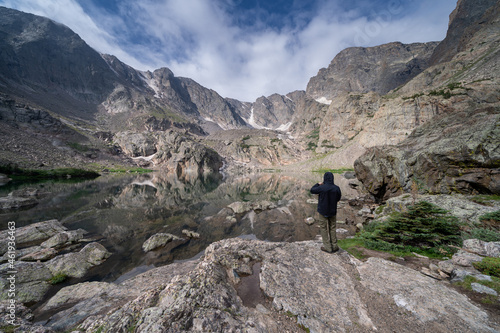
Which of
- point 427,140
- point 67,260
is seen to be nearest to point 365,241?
point 67,260

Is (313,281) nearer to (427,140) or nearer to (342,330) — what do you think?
(342,330)

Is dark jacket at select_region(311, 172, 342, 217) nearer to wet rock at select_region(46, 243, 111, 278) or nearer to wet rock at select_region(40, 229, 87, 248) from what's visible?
wet rock at select_region(46, 243, 111, 278)

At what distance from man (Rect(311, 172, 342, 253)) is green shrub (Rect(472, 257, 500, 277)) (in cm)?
461

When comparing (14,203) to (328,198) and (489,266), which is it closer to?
(328,198)

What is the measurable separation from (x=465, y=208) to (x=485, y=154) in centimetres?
687

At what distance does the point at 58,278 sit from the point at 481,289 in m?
18.3

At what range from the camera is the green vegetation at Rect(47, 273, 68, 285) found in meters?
9.46

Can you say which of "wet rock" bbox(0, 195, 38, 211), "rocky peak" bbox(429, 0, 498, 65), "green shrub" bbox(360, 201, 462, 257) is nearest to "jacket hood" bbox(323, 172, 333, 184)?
"green shrub" bbox(360, 201, 462, 257)

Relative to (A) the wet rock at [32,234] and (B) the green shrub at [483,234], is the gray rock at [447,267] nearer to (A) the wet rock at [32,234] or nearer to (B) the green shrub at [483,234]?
(B) the green shrub at [483,234]

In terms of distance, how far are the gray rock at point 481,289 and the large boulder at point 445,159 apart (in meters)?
13.0

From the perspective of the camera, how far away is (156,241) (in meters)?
14.5

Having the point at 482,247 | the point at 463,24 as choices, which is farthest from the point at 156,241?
the point at 463,24

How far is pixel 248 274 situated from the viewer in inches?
271

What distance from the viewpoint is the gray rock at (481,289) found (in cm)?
505
